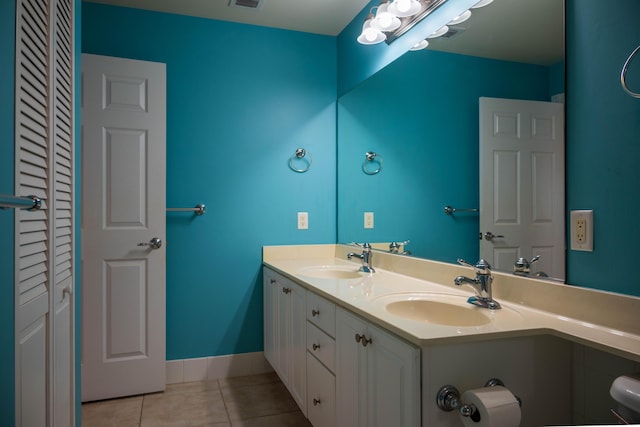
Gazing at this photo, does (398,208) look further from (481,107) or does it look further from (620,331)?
(620,331)

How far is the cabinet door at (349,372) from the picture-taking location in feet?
4.70

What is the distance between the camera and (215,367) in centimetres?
285

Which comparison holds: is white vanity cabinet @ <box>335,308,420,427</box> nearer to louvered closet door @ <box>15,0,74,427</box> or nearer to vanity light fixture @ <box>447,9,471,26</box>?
louvered closet door @ <box>15,0,74,427</box>

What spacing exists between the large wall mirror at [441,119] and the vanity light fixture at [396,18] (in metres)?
0.13

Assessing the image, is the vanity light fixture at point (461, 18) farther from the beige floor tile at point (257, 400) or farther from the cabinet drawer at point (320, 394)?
the beige floor tile at point (257, 400)

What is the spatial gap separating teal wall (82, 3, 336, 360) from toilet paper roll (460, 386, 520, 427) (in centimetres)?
205

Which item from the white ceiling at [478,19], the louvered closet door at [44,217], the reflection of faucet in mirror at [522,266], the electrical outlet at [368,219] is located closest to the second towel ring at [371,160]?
the electrical outlet at [368,219]

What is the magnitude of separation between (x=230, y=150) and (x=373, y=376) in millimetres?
1950

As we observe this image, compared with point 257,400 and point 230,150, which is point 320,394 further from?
point 230,150

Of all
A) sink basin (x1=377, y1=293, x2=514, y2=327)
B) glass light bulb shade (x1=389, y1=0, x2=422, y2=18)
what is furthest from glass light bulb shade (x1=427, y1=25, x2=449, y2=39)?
sink basin (x1=377, y1=293, x2=514, y2=327)

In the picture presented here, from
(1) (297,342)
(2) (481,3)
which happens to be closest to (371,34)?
(2) (481,3)

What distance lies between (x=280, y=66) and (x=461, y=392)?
247 cm

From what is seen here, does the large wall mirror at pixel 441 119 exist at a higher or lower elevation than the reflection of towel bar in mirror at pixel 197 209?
higher

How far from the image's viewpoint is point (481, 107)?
5.63ft
